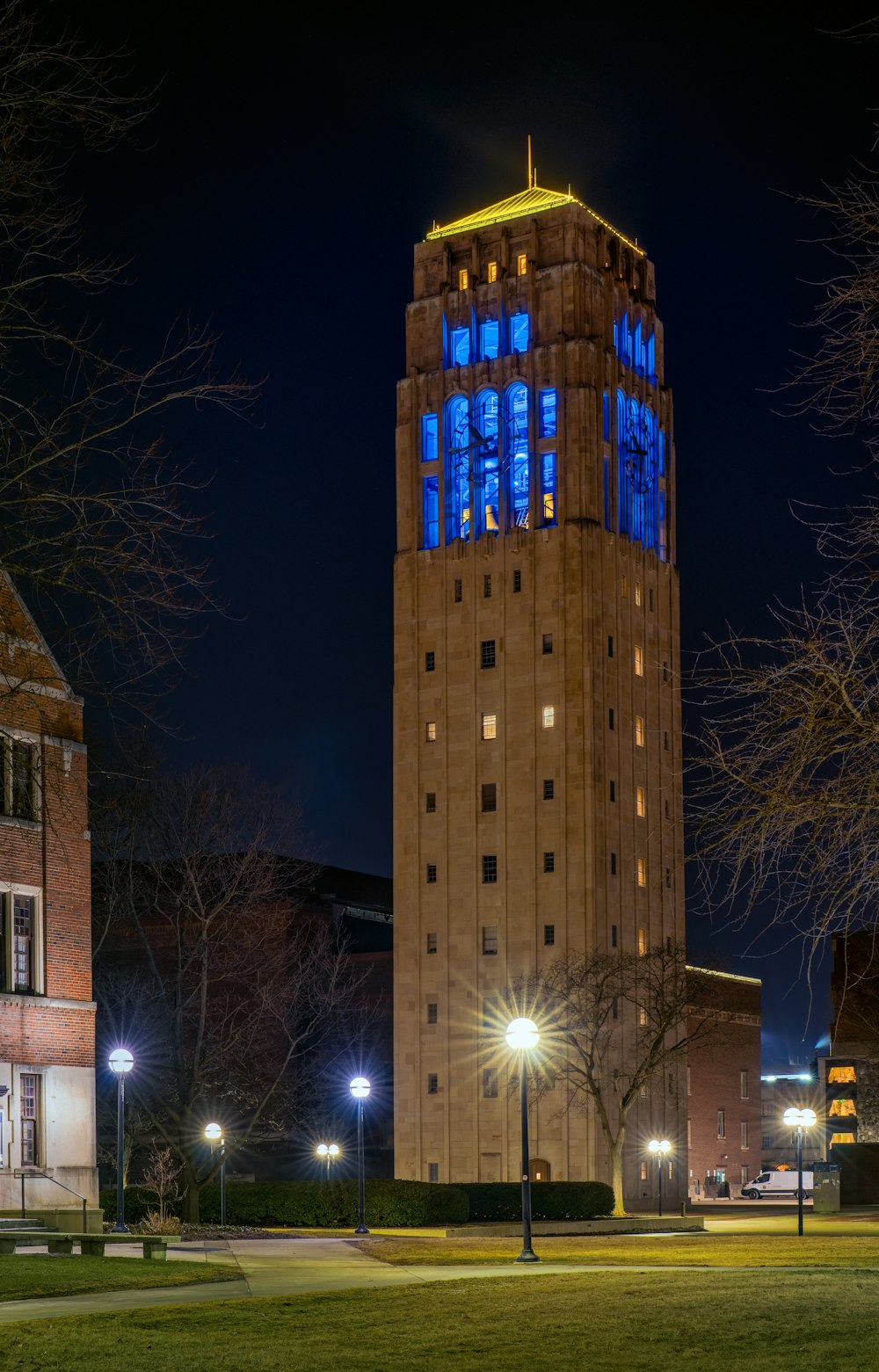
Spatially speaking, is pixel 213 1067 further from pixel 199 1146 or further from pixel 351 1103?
pixel 351 1103

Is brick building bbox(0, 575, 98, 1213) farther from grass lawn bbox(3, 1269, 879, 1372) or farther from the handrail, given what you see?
grass lawn bbox(3, 1269, 879, 1372)

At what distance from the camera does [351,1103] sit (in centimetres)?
8512

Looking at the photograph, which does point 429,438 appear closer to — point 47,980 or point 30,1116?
point 47,980

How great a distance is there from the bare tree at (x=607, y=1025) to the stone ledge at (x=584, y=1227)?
607 cm

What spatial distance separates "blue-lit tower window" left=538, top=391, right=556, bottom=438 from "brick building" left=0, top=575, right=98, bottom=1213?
169ft

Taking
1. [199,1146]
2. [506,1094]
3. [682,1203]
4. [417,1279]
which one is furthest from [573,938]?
[417,1279]

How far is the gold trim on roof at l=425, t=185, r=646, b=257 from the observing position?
9381 cm

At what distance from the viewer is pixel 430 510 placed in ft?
305

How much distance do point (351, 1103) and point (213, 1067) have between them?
30.8 metres

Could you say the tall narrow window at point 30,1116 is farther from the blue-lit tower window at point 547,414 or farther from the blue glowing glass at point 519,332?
the blue glowing glass at point 519,332

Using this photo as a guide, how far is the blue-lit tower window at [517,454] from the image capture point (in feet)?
292

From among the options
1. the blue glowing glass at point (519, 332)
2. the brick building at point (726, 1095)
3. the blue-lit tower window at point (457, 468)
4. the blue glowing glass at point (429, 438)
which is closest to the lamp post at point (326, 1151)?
the blue-lit tower window at point (457, 468)

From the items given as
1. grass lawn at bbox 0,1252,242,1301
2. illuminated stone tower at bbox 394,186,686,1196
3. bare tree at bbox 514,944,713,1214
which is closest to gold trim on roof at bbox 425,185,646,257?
illuminated stone tower at bbox 394,186,686,1196

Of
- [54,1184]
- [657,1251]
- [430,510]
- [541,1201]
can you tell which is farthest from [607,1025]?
[657,1251]
